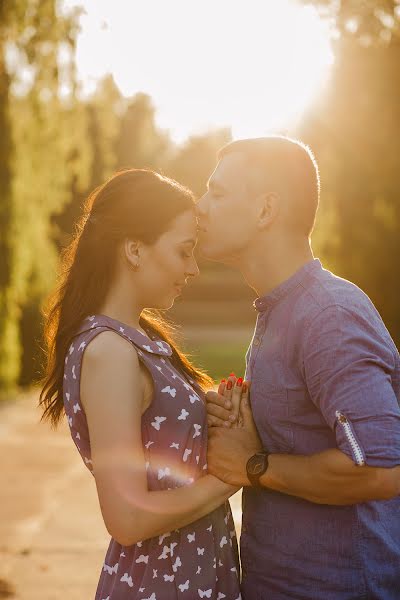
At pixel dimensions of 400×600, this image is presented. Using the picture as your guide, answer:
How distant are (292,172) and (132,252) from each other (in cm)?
59

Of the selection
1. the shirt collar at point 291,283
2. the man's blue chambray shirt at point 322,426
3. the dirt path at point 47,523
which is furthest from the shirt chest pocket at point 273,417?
the dirt path at point 47,523

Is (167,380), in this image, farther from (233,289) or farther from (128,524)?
(233,289)

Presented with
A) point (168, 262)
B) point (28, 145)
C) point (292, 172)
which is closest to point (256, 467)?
point (168, 262)

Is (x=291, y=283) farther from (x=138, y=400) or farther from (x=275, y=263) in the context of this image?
(x=138, y=400)

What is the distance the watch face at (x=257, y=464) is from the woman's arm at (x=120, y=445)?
8.7 inches

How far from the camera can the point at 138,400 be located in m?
2.22

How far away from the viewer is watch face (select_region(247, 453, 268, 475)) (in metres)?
2.32

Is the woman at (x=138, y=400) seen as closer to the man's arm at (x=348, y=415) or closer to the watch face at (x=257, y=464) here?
the watch face at (x=257, y=464)

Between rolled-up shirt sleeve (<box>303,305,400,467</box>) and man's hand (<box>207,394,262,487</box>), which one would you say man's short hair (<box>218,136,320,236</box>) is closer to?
rolled-up shirt sleeve (<box>303,305,400,467</box>)

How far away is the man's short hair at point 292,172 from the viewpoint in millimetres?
2574

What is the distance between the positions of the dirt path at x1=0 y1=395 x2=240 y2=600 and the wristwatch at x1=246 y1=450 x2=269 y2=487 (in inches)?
118

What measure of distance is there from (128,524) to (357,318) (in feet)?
2.80

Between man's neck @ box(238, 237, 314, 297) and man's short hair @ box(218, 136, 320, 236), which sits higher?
man's short hair @ box(218, 136, 320, 236)

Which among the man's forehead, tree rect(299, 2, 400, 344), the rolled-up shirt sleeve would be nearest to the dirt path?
the man's forehead
